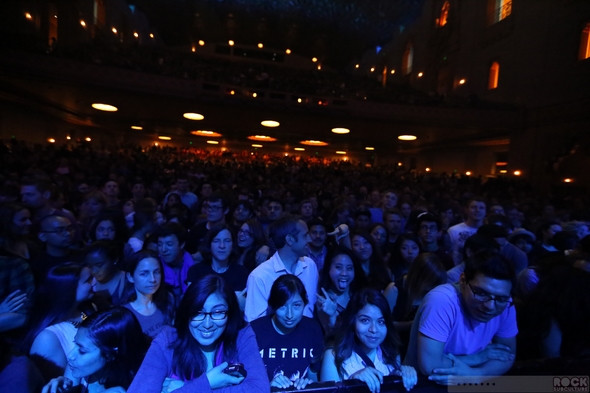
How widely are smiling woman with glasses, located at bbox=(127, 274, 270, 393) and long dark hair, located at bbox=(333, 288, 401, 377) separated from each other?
0.53 meters

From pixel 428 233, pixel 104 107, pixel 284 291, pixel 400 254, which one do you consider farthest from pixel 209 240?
pixel 104 107

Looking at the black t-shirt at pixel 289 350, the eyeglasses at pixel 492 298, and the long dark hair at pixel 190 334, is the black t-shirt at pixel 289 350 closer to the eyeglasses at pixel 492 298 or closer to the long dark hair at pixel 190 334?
the long dark hair at pixel 190 334

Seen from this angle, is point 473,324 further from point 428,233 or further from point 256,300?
point 428,233

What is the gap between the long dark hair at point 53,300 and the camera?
1982 millimetres

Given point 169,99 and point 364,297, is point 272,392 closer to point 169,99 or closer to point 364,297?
point 364,297

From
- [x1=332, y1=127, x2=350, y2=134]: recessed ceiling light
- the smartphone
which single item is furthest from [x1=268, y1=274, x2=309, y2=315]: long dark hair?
[x1=332, y1=127, x2=350, y2=134]: recessed ceiling light

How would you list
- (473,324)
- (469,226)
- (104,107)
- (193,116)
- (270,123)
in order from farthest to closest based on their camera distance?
(270,123) < (193,116) < (104,107) < (469,226) < (473,324)

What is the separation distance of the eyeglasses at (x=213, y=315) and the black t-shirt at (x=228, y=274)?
1494mm

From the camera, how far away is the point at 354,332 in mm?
1918

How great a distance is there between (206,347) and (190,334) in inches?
4.5

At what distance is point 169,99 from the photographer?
47.3ft

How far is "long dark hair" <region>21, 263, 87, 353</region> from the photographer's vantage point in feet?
6.50

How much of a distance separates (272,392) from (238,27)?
1429 inches

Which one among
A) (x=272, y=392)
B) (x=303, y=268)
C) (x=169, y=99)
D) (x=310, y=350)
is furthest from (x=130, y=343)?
(x=169, y=99)
